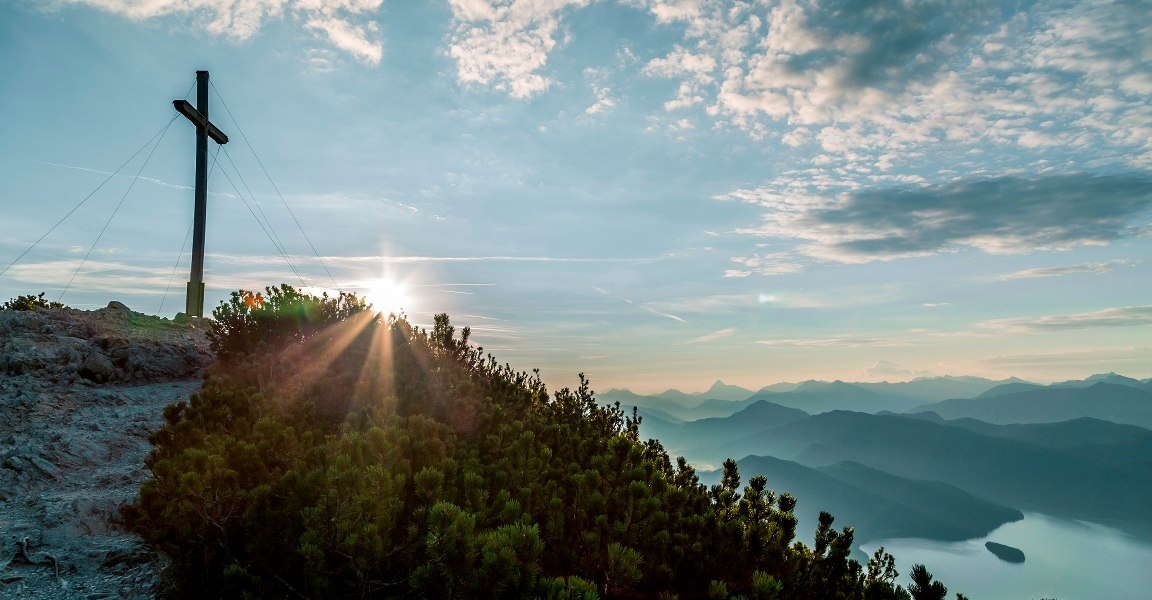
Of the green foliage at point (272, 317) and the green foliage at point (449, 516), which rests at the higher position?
the green foliage at point (272, 317)

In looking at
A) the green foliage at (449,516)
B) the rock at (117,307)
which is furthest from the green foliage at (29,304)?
the green foliage at (449,516)

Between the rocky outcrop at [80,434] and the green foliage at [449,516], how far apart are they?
1.35m

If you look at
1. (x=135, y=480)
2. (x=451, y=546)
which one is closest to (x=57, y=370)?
(x=135, y=480)

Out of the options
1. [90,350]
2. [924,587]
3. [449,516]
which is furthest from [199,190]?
[924,587]

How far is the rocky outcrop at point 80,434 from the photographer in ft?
23.4

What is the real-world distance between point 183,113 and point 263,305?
444 inches

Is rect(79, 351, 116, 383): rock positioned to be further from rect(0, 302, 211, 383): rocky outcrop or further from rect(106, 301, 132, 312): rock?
rect(106, 301, 132, 312): rock

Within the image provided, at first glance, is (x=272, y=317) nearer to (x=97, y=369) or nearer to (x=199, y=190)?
(x=97, y=369)

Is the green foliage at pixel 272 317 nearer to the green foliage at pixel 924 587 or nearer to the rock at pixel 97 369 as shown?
the rock at pixel 97 369

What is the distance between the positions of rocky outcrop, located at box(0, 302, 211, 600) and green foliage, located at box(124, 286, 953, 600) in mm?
1346

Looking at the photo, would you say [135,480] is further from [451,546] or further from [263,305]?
[451,546]

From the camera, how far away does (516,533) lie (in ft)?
12.3

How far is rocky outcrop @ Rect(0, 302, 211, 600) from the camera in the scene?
23.4 feet

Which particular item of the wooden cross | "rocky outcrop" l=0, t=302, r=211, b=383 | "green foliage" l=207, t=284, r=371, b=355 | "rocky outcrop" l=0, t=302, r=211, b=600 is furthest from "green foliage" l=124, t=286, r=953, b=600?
the wooden cross
